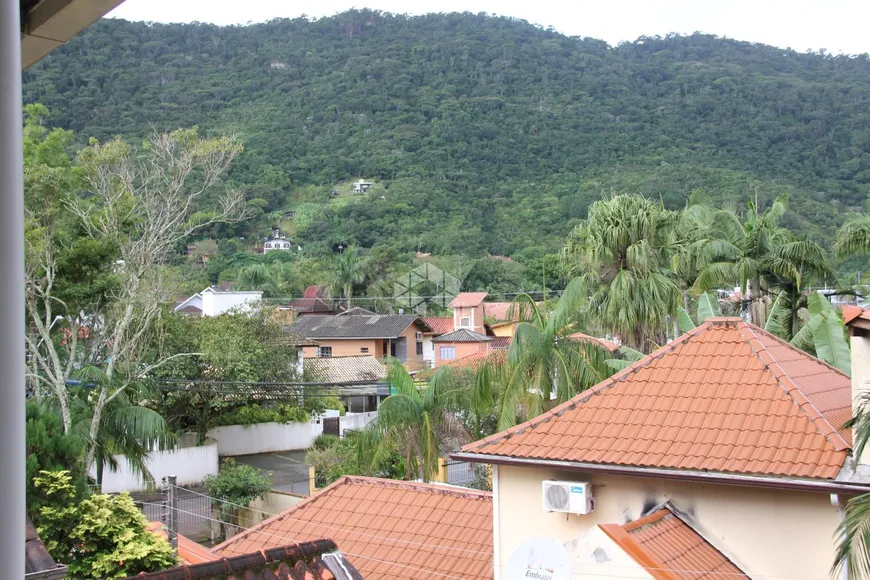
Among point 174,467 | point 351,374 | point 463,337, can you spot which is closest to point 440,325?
point 463,337

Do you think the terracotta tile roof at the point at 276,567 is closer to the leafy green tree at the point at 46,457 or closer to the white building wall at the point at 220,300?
the leafy green tree at the point at 46,457

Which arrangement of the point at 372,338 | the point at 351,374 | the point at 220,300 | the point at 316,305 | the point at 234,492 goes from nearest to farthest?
the point at 234,492, the point at 351,374, the point at 220,300, the point at 372,338, the point at 316,305

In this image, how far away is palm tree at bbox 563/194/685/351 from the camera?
13898mm

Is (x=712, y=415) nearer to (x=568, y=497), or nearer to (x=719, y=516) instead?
(x=719, y=516)

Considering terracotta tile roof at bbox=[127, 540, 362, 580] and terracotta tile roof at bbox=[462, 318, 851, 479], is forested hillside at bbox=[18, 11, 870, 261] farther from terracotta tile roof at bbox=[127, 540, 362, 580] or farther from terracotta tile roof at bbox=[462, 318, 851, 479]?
terracotta tile roof at bbox=[127, 540, 362, 580]

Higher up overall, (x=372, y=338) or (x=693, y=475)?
(x=693, y=475)

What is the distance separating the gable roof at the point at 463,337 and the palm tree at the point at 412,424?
74.5 feet

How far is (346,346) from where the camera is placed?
40906mm

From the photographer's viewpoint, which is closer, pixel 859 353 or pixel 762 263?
pixel 859 353

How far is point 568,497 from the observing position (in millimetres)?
7805

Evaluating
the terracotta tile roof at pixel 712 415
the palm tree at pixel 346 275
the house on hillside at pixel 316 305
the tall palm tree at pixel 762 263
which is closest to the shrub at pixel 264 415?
the tall palm tree at pixel 762 263

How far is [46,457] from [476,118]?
268ft

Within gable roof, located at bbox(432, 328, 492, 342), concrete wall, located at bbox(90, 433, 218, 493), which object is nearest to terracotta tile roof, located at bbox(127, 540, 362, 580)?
concrete wall, located at bbox(90, 433, 218, 493)

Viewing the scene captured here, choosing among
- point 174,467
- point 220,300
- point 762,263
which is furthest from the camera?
point 220,300
